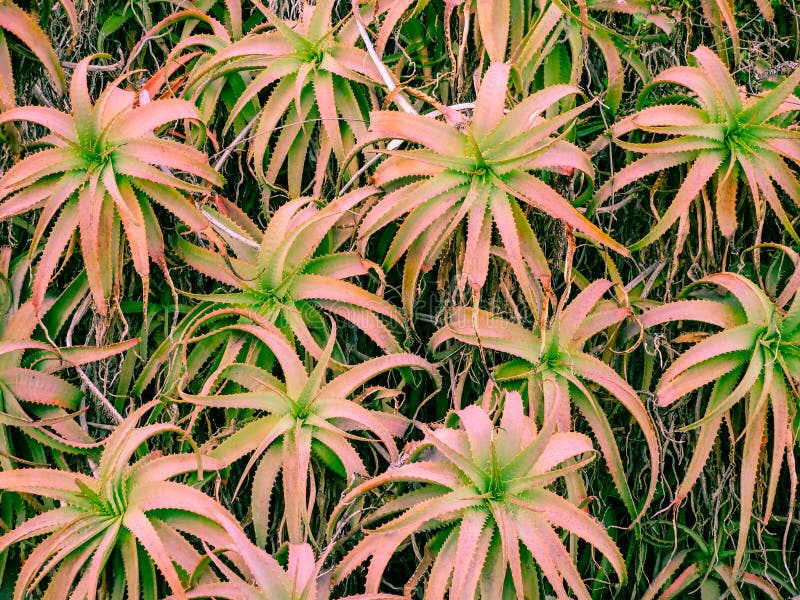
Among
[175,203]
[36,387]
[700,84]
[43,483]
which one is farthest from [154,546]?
[700,84]

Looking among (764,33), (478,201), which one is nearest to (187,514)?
(478,201)

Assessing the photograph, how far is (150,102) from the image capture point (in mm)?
1137

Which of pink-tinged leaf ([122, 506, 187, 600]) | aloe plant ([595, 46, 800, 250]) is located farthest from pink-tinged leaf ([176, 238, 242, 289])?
aloe plant ([595, 46, 800, 250])

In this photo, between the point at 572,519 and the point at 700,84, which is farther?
the point at 700,84

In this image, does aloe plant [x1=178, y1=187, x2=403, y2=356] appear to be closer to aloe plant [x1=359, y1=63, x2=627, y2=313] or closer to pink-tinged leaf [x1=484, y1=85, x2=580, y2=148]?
aloe plant [x1=359, y1=63, x2=627, y2=313]

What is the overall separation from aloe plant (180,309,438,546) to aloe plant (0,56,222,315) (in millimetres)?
156

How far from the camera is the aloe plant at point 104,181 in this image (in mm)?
1079

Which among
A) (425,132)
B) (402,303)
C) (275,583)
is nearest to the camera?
(275,583)

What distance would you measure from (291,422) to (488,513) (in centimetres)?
27

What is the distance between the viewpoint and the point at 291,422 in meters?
1.04

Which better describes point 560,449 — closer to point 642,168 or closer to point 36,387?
point 642,168

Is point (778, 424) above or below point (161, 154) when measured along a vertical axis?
below

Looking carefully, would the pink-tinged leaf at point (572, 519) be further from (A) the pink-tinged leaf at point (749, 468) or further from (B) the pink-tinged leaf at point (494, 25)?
(B) the pink-tinged leaf at point (494, 25)

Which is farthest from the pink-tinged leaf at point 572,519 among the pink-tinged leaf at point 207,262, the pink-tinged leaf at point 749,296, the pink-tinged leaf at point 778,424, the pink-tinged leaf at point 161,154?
the pink-tinged leaf at point 161,154
